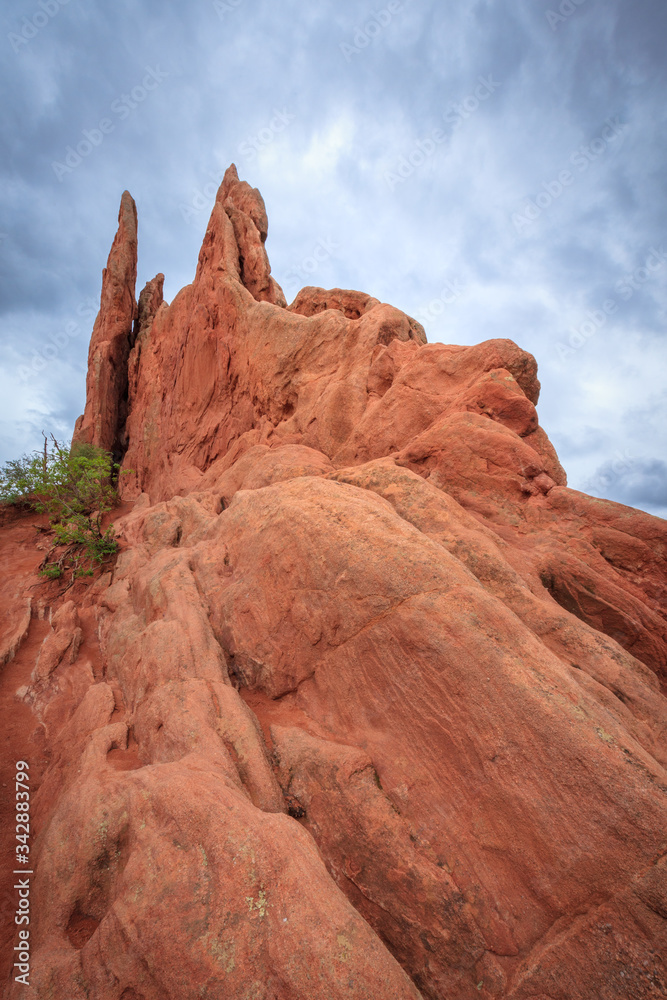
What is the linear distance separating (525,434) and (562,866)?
28.1 feet

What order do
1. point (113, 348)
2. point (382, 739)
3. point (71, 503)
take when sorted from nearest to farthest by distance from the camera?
1. point (382, 739)
2. point (71, 503)
3. point (113, 348)

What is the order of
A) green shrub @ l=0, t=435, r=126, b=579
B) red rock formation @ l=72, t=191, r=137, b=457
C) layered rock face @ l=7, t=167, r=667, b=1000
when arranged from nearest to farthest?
layered rock face @ l=7, t=167, r=667, b=1000 < green shrub @ l=0, t=435, r=126, b=579 < red rock formation @ l=72, t=191, r=137, b=457

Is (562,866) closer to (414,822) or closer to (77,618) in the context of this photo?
(414,822)

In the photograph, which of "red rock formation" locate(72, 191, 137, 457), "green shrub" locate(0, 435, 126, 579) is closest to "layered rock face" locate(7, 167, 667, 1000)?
"green shrub" locate(0, 435, 126, 579)

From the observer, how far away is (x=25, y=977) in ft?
13.3

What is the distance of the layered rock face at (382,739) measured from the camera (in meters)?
3.78

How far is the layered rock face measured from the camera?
3.78 metres

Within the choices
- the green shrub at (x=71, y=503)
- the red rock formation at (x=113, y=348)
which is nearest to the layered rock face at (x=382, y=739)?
the green shrub at (x=71, y=503)

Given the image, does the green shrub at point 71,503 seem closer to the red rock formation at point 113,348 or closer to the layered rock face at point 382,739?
the layered rock face at point 382,739

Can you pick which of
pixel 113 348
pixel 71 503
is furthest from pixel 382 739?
pixel 113 348

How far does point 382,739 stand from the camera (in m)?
5.54

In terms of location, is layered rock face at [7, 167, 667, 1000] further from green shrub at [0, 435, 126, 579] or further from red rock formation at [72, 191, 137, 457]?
red rock formation at [72, 191, 137, 457]

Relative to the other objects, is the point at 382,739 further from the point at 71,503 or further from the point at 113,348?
the point at 113,348

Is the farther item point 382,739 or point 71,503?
point 71,503
